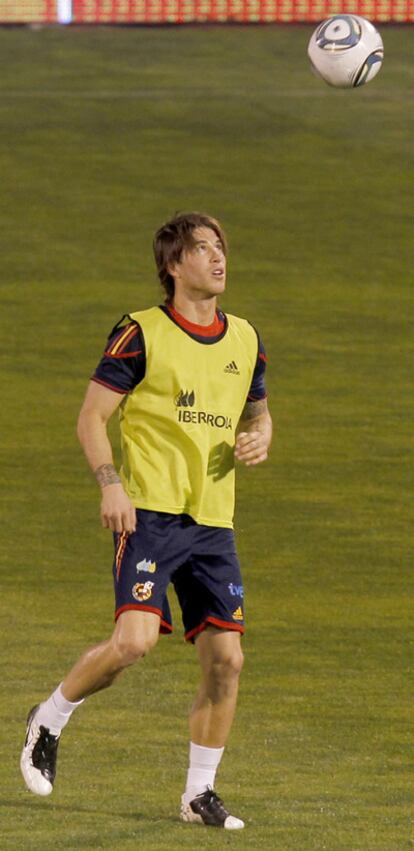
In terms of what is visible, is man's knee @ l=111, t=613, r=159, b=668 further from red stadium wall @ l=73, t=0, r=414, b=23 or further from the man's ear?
red stadium wall @ l=73, t=0, r=414, b=23

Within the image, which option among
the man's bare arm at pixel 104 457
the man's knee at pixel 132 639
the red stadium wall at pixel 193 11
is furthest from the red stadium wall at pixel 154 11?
the man's knee at pixel 132 639

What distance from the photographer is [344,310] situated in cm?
1858

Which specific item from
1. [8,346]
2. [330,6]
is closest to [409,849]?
[8,346]

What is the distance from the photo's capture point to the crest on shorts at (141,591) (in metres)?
6.95

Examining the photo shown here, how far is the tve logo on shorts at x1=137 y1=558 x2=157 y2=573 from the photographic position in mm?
6965

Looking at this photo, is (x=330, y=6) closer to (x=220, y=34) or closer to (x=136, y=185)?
(x=220, y=34)

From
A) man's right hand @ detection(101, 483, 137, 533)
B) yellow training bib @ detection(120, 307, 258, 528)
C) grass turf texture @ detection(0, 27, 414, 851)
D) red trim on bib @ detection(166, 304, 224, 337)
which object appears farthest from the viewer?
grass turf texture @ detection(0, 27, 414, 851)

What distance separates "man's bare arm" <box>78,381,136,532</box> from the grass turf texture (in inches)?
45.1

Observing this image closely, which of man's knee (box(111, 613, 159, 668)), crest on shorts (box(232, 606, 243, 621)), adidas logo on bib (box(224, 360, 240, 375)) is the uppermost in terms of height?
adidas logo on bib (box(224, 360, 240, 375))

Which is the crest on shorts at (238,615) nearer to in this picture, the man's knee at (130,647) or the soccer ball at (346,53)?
the man's knee at (130,647)

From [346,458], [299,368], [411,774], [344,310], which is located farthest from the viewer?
[344,310]

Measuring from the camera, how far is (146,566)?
697 centimetres

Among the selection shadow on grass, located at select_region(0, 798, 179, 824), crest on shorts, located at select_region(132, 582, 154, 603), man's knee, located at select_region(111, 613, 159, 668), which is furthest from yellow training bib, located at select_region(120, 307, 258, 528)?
shadow on grass, located at select_region(0, 798, 179, 824)

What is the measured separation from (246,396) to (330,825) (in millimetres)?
1628
